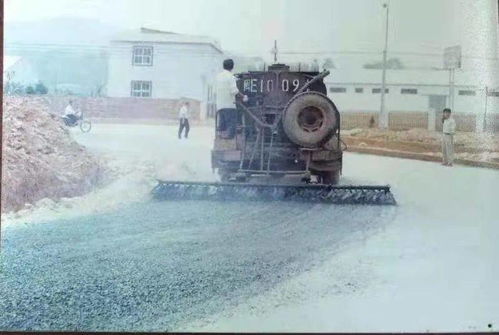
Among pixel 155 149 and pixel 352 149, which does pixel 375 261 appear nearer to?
pixel 352 149

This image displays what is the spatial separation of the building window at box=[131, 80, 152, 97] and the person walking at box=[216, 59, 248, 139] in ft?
0.96

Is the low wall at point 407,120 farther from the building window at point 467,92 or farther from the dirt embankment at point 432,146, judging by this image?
the building window at point 467,92

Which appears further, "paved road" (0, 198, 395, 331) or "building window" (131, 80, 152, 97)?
"building window" (131, 80, 152, 97)

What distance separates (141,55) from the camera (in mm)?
2342

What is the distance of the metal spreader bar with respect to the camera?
2.33 m

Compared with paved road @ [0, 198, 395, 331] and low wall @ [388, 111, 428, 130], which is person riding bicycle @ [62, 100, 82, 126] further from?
low wall @ [388, 111, 428, 130]

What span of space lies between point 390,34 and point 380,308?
1138 mm

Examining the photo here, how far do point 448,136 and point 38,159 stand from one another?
1.72 meters

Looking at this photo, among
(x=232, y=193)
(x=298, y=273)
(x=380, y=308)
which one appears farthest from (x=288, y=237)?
(x=380, y=308)

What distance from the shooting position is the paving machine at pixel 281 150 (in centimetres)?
233

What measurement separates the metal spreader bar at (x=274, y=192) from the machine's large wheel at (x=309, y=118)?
20cm

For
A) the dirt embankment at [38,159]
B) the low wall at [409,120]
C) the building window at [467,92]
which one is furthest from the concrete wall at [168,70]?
the building window at [467,92]

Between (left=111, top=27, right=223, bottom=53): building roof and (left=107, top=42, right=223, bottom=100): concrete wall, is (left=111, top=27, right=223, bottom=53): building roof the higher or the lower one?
the higher one

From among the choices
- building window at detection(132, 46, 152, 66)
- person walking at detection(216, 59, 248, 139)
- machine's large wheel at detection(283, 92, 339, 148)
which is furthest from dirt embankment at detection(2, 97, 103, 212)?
machine's large wheel at detection(283, 92, 339, 148)
